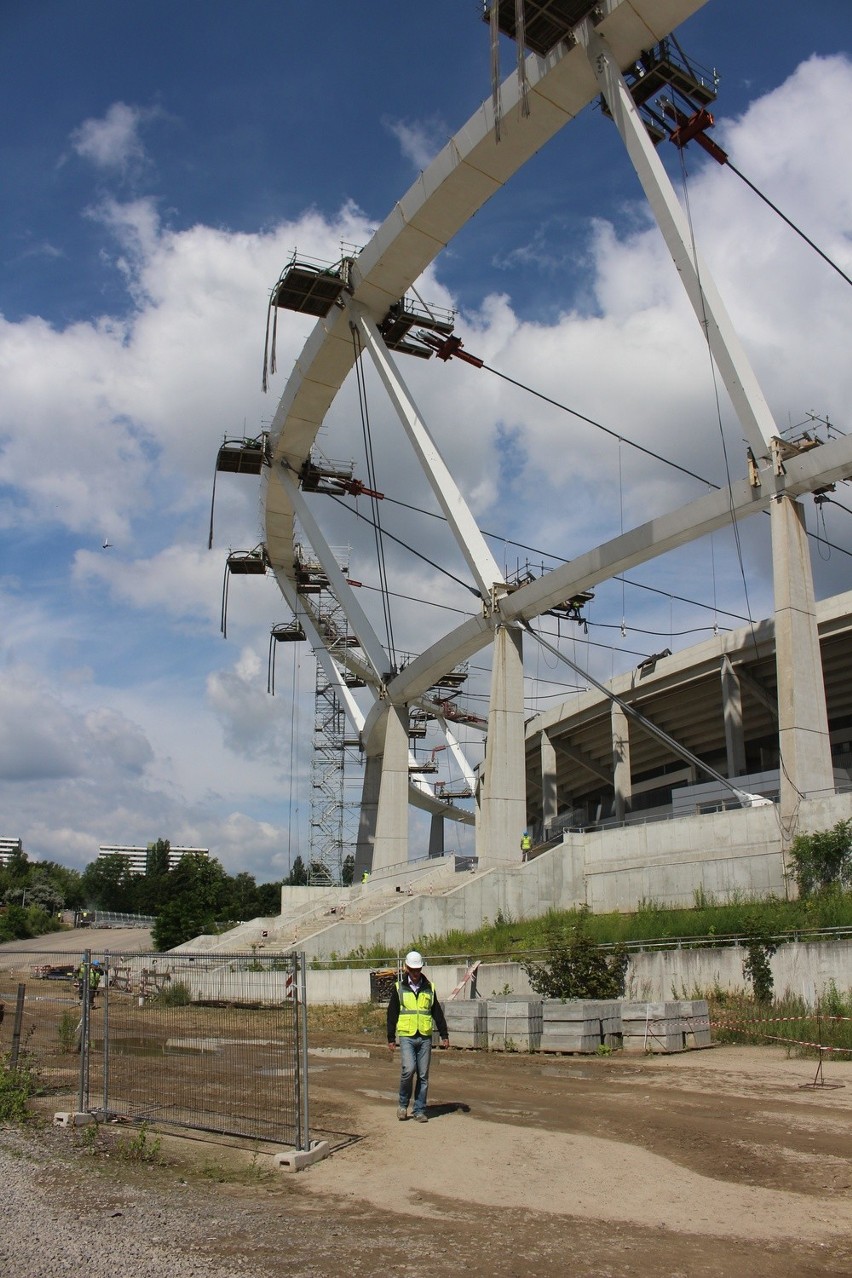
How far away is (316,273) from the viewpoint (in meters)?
32.6

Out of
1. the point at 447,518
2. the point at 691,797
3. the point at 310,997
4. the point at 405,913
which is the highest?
the point at 447,518

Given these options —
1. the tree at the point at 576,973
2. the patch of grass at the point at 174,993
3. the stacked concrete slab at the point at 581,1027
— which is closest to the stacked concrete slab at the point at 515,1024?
the stacked concrete slab at the point at 581,1027

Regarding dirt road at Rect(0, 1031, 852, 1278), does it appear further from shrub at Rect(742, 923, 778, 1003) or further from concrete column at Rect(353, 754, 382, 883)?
concrete column at Rect(353, 754, 382, 883)

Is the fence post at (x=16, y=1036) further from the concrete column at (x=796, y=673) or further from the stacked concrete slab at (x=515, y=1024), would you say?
the concrete column at (x=796, y=673)

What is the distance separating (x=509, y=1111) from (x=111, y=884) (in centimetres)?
13159

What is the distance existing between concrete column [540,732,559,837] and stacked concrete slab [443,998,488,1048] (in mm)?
32529

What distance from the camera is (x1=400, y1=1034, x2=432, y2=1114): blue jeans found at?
8.91 m

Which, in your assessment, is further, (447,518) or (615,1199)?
(447,518)

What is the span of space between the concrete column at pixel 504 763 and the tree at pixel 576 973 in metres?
12.3

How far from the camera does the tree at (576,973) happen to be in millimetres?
17625

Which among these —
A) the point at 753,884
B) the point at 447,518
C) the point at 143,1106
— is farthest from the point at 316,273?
the point at 143,1106

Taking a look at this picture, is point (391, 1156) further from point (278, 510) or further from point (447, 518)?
point (278, 510)

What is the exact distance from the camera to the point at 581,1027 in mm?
14250

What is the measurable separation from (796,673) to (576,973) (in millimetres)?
8823
